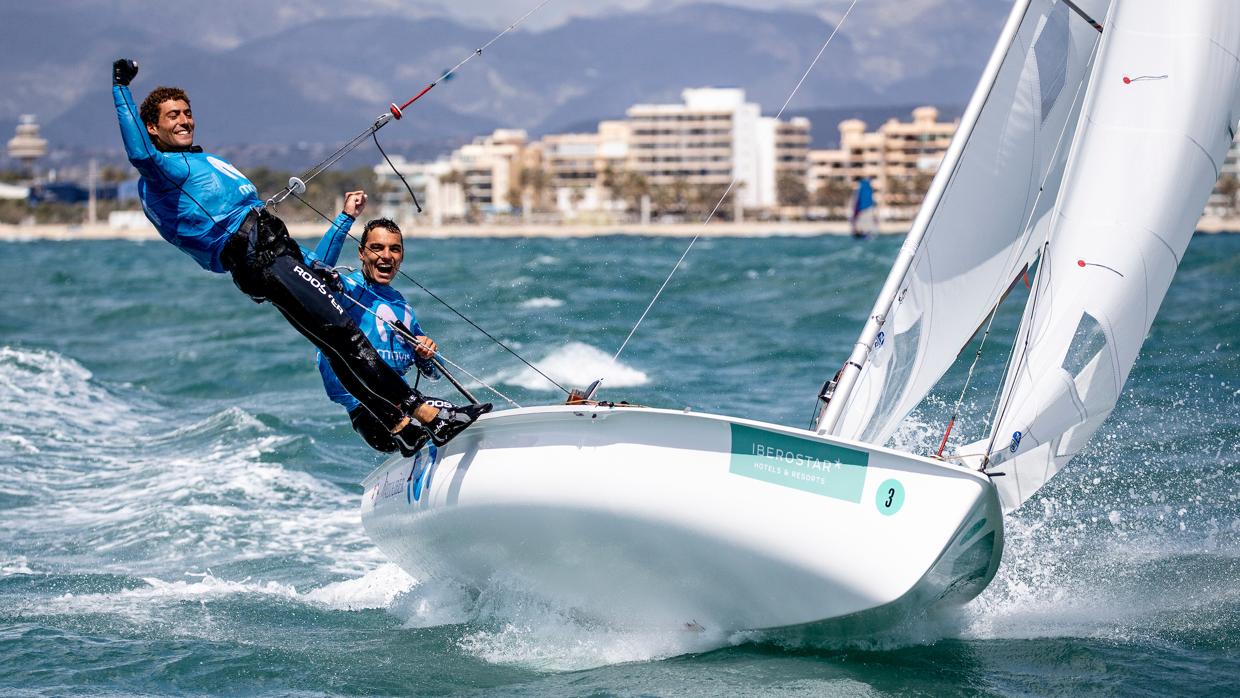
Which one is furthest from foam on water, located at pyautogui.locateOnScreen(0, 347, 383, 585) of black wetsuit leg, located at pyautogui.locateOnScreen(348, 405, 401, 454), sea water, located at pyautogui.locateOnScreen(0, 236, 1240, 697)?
black wetsuit leg, located at pyautogui.locateOnScreen(348, 405, 401, 454)

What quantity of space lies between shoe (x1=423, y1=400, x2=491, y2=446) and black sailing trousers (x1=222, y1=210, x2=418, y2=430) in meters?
0.17

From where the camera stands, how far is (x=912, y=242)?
18.2 feet

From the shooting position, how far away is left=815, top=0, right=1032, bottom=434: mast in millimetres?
5254

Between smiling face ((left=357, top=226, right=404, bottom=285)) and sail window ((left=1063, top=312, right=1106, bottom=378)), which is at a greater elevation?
smiling face ((left=357, top=226, right=404, bottom=285))

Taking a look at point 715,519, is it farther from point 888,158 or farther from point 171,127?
point 888,158

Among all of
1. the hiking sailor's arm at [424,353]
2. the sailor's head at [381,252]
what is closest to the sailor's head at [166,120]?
the sailor's head at [381,252]

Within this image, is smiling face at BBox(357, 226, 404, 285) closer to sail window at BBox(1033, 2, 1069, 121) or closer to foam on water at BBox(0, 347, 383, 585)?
foam on water at BBox(0, 347, 383, 585)

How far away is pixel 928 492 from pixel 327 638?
2490 mm

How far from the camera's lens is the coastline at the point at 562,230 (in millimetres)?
107375

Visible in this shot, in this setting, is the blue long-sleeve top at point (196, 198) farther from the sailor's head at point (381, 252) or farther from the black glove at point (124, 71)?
the sailor's head at point (381, 252)

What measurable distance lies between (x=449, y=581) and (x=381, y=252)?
1.34 m

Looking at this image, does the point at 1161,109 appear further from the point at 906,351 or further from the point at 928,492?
the point at 928,492

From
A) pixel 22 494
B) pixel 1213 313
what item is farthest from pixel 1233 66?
pixel 1213 313

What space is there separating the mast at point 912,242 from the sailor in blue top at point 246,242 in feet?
4.15
